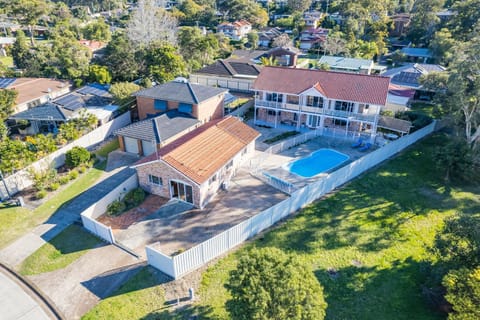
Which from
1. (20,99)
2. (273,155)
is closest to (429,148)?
(273,155)

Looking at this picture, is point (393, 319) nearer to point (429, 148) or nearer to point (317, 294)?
point (317, 294)

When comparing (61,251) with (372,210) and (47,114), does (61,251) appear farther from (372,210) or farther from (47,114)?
(372,210)

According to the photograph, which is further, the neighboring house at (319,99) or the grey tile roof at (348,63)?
the grey tile roof at (348,63)

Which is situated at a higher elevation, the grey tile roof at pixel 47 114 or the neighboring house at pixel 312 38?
the neighboring house at pixel 312 38

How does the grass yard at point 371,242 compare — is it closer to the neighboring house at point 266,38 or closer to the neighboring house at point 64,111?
the neighboring house at point 64,111

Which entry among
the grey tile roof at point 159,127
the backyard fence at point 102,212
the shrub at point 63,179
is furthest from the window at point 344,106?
the shrub at point 63,179

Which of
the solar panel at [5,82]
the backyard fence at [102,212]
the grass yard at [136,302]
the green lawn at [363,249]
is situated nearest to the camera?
the grass yard at [136,302]
